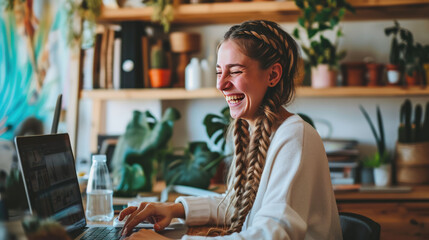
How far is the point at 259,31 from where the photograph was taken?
4.12 ft

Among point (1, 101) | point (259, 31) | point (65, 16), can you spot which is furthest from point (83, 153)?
point (259, 31)

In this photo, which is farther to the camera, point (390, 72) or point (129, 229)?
point (390, 72)

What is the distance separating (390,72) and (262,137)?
164cm

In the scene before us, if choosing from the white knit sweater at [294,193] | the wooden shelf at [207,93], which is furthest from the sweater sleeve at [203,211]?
the wooden shelf at [207,93]

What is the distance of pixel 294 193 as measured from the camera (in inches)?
41.4

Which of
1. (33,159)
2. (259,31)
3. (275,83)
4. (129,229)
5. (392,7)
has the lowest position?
(129,229)

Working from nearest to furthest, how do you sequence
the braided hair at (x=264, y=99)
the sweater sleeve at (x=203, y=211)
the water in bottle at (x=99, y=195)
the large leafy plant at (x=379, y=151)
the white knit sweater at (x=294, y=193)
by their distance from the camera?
1. the white knit sweater at (x=294, y=193)
2. the braided hair at (x=264, y=99)
3. the sweater sleeve at (x=203, y=211)
4. the water in bottle at (x=99, y=195)
5. the large leafy plant at (x=379, y=151)

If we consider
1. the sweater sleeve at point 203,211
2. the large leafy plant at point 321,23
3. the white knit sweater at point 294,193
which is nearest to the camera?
the white knit sweater at point 294,193

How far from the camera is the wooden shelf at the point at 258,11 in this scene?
8.50ft

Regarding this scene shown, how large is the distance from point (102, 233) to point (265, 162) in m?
0.47

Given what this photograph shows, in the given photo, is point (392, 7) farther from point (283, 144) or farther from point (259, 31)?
point (283, 144)

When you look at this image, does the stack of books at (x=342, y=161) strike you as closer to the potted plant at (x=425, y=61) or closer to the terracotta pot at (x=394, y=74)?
the terracotta pot at (x=394, y=74)

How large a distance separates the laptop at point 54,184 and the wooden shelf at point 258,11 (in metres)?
1.51

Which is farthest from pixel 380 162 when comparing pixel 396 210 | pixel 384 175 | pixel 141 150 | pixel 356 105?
pixel 141 150
